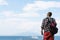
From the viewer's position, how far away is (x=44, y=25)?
14.7 meters

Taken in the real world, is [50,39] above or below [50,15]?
below

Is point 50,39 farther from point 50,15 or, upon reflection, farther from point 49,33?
point 50,15

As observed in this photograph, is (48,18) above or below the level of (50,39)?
above

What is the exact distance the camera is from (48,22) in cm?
1467

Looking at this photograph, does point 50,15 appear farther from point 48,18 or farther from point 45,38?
point 45,38

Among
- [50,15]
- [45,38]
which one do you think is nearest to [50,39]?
[45,38]

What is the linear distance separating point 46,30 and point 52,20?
54cm

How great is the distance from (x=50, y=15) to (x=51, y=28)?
67 cm

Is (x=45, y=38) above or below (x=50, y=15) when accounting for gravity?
below

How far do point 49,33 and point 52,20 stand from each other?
63 cm

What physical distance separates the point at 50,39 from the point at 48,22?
0.83 metres

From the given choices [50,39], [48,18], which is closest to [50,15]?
[48,18]

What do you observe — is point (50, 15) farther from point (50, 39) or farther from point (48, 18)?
point (50, 39)

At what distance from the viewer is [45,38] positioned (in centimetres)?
1501
